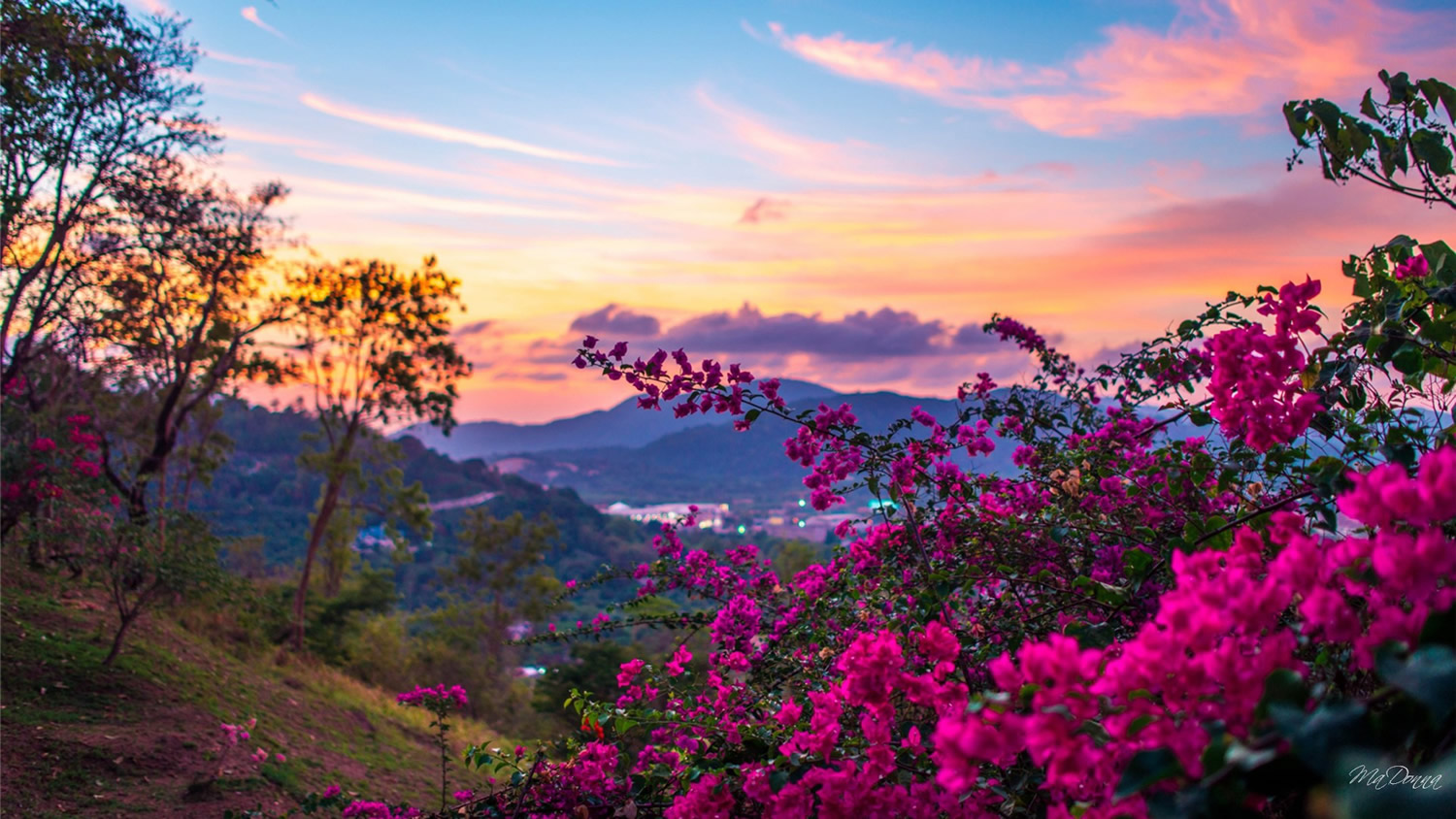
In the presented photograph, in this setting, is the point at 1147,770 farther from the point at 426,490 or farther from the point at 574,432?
the point at 574,432

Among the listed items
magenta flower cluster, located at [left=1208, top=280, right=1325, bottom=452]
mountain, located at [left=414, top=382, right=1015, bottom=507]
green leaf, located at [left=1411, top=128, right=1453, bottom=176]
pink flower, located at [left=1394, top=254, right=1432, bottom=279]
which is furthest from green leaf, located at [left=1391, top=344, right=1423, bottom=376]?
mountain, located at [left=414, top=382, right=1015, bottom=507]

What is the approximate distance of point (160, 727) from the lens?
5.87 meters

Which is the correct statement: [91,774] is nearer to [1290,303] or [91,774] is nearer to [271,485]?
[1290,303]

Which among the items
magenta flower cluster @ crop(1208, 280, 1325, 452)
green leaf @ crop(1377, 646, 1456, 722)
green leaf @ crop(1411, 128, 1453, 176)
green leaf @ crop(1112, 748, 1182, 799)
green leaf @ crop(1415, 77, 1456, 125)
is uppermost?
green leaf @ crop(1415, 77, 1456, 125)

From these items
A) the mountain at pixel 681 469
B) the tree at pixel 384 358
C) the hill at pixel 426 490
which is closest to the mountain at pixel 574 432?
the mountain at pixel 681 469

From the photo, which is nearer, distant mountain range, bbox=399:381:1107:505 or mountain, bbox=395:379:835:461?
distant mountain range, bbox=399:381:1107:505

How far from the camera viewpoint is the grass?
480 cm

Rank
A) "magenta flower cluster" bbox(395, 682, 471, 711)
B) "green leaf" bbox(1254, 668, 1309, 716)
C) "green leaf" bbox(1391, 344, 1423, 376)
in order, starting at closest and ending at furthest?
"green leaf" bbox(1254, 668, 1309, 716)
"green leaf" bbox(1391, 344, 1423, 376)
"magenta flower cluster" bbox(395, 682, 471, 711)

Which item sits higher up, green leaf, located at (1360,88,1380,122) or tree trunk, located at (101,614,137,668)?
green leaf, located at (1360,88,1380,122)

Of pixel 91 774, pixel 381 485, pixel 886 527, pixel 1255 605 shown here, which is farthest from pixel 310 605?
pixel 1255 605

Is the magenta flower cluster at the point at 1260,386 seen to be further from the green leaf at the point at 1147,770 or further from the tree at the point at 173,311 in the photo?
the tree at the point at 173,311

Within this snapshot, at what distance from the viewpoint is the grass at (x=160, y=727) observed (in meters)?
4.80

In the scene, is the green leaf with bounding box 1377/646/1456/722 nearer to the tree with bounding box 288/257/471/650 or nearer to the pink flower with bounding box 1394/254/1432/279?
the pink flower with bounding box 1394/254/1432/279

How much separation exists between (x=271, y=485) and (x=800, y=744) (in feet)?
167
